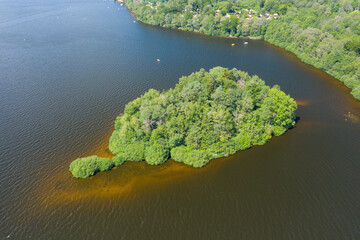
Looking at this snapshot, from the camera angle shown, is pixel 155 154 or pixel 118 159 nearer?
pixel 155 154

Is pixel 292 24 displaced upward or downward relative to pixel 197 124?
upward

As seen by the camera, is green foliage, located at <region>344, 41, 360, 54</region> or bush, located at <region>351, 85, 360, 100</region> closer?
bush, located at <region>351, 85, 360, 100</region>

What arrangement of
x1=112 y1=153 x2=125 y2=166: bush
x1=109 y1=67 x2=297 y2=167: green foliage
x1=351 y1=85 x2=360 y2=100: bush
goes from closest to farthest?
x1=112 y1=153 x2=125 y2=166: bush, x1=109 y1=67 x2=297 y2=167: green foliage, x1=351 y1=85 x2=360 y2=100: bush

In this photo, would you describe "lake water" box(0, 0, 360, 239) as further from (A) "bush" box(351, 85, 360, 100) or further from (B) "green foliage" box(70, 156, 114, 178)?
(A) "bush" box(351, 85, 360, 100)

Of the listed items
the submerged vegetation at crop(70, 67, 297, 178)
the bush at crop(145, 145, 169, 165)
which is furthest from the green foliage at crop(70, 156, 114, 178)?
the bush at crop(145, 145, 169, 165)

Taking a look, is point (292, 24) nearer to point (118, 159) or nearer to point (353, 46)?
point (353, 46)

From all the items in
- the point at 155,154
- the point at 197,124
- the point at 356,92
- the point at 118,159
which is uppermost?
the point at 356,92

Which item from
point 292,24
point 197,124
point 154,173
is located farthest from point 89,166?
point 292,24
